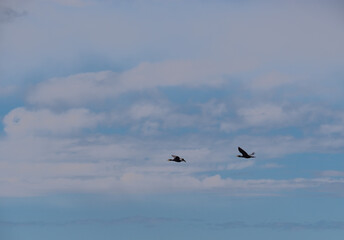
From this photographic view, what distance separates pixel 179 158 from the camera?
5310 inches

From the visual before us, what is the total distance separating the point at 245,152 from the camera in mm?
133125

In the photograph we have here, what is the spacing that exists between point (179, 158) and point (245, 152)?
16298mm
